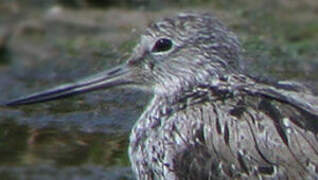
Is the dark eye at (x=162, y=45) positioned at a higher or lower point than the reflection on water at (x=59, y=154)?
higher

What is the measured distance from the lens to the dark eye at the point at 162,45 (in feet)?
24.3

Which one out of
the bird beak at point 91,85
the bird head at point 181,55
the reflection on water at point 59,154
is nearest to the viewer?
the bird head at point 181,55

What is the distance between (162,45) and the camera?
7414 mm

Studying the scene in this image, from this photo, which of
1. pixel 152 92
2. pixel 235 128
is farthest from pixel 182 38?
pixel 235 128

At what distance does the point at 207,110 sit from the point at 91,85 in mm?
1009

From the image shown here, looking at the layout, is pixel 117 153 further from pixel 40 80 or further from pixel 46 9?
pixel 46 9

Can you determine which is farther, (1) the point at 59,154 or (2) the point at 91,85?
(1) the point at 59,154

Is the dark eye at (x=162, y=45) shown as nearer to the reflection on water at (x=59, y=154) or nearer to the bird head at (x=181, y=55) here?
the bird head at (x=181, y=55)

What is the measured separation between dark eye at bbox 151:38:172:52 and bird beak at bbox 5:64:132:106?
23 centimetres

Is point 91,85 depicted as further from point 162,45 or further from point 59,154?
point 59,154

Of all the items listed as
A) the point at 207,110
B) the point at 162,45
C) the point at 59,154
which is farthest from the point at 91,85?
the point at 59,154

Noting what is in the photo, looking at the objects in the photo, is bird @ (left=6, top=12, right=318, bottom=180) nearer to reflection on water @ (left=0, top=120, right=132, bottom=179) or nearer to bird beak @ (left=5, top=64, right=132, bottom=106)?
bird beak @ (left=5, top=64, right=132, bottom=106)

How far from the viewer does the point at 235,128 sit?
21.9 feet

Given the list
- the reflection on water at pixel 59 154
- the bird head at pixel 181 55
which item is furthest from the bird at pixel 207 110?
the reflection on water at pixel 59 154
